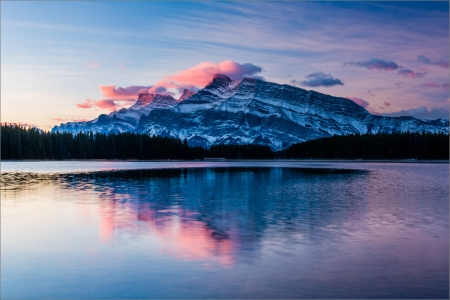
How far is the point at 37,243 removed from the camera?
23.6 meters

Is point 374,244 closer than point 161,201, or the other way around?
point 374,244

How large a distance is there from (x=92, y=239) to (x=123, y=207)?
1363cm

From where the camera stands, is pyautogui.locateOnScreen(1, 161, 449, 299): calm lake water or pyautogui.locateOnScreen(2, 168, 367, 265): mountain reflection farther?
pyautogui.locateOnScreen(2, 168, 367, 265): mountain reflection

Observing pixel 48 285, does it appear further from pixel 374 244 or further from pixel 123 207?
pixel 123 207

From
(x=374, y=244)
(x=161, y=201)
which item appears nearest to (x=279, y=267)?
(x=374, y=244)

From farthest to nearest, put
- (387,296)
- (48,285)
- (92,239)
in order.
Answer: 1. (92,239)
2. (48,285)
3. (387,296)

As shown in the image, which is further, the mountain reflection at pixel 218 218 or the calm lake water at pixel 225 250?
the mountain reflection at pixel 218 218

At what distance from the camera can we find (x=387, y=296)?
14602 millimetres

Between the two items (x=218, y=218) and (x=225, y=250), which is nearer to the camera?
(x=225, y=250)

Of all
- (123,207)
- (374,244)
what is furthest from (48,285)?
(123,207)

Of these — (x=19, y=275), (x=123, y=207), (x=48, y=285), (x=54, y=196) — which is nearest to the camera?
(x=48, y=285)

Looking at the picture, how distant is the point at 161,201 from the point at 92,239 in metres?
18.2

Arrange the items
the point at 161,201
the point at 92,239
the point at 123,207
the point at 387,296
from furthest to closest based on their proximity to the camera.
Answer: the point at 161,201
the point at 123,207
the point at 92,239
the point at 387,296

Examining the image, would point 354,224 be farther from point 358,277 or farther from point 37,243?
point 37,243
